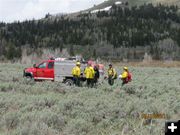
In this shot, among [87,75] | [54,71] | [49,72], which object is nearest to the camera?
[87,75]

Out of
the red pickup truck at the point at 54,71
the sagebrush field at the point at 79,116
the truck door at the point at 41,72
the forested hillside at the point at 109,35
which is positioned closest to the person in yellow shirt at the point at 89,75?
the red pickup truck at the point at 54,71

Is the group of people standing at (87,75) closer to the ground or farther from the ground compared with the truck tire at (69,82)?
farther from the ground

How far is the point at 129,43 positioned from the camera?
538ft

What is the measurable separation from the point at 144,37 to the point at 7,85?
479 feet

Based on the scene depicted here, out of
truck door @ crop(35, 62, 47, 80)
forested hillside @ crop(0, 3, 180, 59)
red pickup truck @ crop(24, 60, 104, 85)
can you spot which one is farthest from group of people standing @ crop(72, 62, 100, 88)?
forested hillside @ crop(0, 3, 180, 59)

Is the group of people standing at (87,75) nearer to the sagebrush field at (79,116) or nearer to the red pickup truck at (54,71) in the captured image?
the red pickup truck at (54,71)

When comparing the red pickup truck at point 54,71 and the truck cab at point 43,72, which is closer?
the red pickup truck at point 54,71

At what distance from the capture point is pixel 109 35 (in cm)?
16700

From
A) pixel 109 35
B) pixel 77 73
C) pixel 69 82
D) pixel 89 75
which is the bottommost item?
pixel 69 82

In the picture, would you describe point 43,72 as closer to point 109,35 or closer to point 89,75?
point 89,75

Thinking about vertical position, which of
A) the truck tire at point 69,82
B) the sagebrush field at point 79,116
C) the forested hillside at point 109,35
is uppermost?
the forested hillside at point 109,35

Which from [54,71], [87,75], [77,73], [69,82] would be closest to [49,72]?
[54,71]

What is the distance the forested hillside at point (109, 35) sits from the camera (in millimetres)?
155375

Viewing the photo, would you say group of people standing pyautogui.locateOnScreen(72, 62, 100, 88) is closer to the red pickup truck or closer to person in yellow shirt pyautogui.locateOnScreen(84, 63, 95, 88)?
person in yellow shirt pyautogui.locateOnScreen(84, 63, 95, 88)
